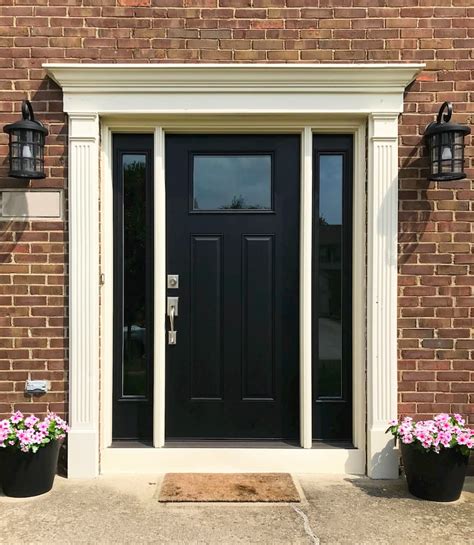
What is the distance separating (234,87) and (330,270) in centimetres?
141

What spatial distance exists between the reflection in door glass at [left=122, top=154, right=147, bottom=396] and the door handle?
187 mm

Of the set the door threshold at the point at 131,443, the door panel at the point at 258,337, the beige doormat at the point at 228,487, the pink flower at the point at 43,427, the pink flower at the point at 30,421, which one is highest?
the door panel at the point at 258,337

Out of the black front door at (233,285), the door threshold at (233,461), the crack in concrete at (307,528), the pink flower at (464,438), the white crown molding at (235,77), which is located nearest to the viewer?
the crack in concrete at (307,528)

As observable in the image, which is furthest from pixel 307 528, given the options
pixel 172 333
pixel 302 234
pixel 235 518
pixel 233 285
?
pixel 302 234

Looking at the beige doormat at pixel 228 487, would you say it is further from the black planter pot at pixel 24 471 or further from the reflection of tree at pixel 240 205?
the reflection of tree at pixel 240 205

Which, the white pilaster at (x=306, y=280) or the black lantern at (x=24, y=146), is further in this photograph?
the white pilaster at (x=306, y=280)

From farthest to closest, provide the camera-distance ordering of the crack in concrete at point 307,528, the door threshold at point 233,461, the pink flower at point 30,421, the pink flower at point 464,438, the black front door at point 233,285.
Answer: the black front door at point 233,285 → the door threshold at point 233,461 → the pink flower at point 30,421 → the pink flower at point 464,438 → the crack in concrete at point 307,528

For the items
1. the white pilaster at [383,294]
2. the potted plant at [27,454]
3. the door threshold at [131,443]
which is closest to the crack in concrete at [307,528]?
the white pilaster at [383,294]

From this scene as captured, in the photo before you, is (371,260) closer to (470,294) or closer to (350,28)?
(470,294)

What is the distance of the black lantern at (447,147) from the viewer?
307 cm

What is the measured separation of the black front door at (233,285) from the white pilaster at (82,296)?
52 cm

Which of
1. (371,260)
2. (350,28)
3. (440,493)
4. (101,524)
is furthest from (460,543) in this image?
(350,28)

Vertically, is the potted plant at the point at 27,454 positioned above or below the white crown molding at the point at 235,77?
below

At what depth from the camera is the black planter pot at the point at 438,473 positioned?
2.91 m
